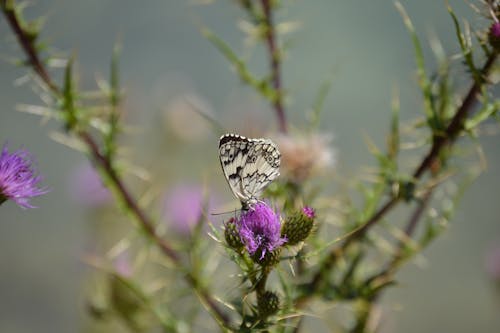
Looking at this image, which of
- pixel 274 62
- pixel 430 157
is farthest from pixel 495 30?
pixel 274 62

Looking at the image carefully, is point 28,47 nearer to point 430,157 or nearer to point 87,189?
point 430,157

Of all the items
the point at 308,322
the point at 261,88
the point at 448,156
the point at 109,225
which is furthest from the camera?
the point at 308,322

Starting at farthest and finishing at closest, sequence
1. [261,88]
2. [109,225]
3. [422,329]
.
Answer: [422,329] < [109,225] < [261,88]

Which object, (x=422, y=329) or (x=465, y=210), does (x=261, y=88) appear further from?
(x=465, y=210)

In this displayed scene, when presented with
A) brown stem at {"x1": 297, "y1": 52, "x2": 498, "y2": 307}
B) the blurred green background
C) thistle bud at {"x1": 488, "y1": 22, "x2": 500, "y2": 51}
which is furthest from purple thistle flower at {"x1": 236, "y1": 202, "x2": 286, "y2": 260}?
the blurred green background

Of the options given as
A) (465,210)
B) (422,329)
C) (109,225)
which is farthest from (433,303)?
(109,225)

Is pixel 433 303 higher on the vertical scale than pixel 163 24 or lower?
lower
